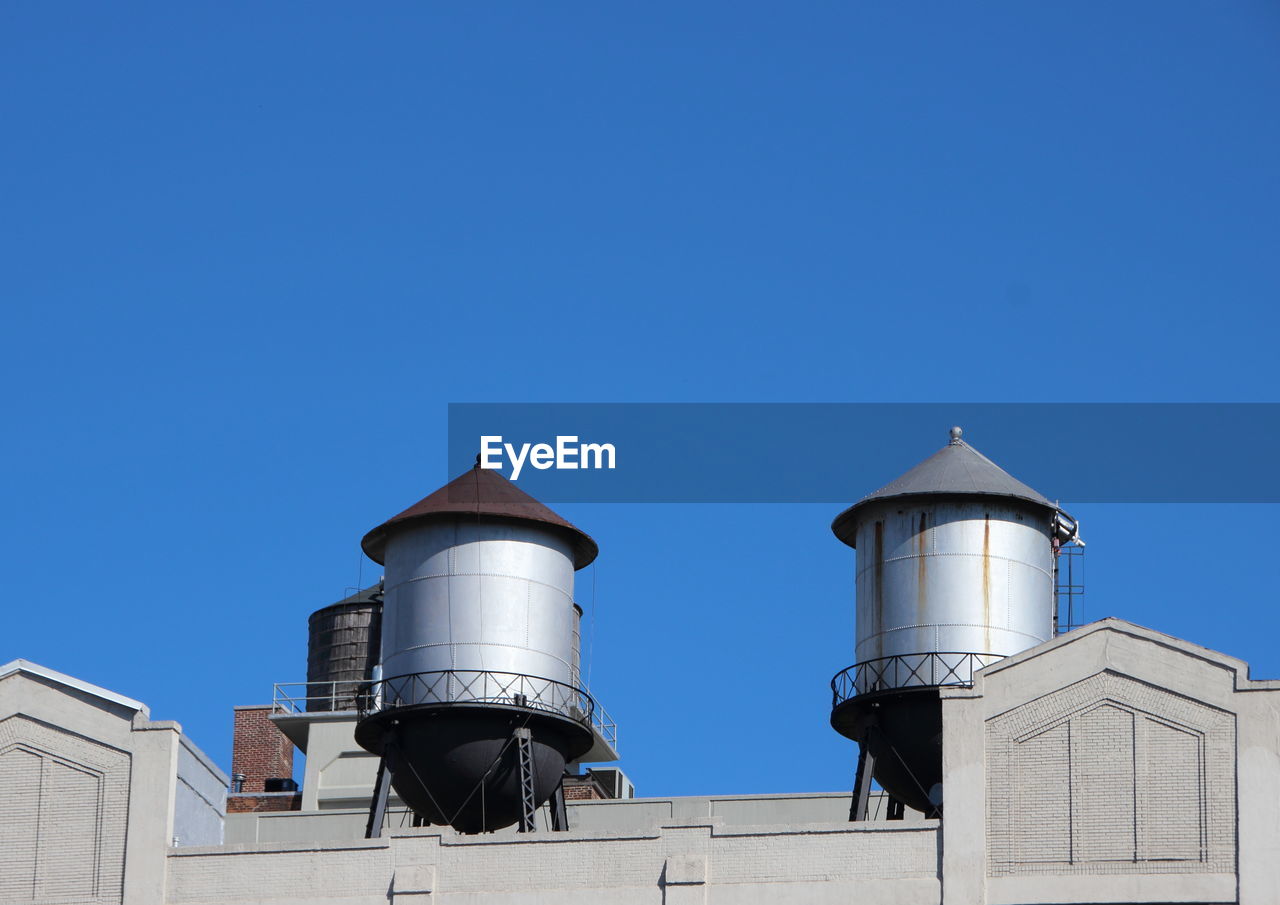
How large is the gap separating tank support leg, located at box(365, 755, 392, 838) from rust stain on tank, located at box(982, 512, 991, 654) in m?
10.0

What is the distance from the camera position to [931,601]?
148 feet

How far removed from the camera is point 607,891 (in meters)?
41.4

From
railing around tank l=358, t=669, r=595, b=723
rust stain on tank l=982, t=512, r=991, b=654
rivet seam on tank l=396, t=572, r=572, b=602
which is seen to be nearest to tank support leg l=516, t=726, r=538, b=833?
railing around tank l=358, t=669, r=595, b=723

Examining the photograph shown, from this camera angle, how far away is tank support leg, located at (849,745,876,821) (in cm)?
4375

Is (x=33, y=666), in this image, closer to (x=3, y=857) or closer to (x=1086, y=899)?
(x=3, y=857)

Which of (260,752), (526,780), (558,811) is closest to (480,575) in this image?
(526,780)

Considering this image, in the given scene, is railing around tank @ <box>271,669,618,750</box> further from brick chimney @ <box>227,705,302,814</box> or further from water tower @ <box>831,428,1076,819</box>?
brick chimney @ <box>227,705,302,814</box>

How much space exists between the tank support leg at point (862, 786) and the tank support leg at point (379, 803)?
24.7 feet

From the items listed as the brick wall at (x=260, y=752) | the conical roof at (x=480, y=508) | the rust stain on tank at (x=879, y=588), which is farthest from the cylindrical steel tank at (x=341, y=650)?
the rust stain on tank at (x=879, y=588)

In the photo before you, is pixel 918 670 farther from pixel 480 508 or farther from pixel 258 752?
pixel 258 752

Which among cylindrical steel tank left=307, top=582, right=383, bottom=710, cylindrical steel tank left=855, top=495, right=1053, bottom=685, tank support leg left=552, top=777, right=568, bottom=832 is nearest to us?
cylindrical steel tank left=855, top=495, right=1053, bottom=685

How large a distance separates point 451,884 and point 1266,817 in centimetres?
1218

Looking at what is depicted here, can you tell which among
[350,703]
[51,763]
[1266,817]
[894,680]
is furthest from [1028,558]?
[350,703]

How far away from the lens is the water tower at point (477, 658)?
44531 millimetres
